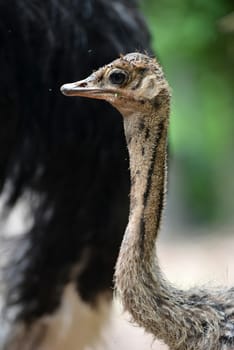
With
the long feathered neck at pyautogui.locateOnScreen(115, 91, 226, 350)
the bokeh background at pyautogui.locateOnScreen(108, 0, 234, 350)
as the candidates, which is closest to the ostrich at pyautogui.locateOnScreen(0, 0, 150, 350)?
the bokeh background at pyautogui.locateOnScreen(108, 0, 234, 350)

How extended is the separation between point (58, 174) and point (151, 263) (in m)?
1.09

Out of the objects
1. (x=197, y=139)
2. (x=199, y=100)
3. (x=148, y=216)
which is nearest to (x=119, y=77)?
(x=148, y=216)

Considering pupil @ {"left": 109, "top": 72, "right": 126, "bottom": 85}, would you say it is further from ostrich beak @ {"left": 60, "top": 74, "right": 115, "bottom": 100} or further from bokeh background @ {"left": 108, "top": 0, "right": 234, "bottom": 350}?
bokeh background @ {"left": 108, "top": 0, "right": 234, "bottom": 350}

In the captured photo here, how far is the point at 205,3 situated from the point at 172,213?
2.00m

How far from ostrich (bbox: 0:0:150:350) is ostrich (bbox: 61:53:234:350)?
32.0 inches

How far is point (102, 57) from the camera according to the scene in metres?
3.56

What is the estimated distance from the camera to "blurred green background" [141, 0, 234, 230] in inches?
211

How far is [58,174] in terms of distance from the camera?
3691 mm

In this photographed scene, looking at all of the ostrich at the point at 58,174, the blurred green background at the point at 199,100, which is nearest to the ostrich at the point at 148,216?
the ostrich at the point at 58,174

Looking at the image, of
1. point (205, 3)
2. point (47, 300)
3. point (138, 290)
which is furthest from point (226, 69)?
point (138, 290)

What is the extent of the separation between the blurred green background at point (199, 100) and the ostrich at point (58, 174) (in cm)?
73

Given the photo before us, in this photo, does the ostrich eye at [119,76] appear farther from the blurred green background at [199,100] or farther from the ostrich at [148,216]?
the blurred green background at [199,100]

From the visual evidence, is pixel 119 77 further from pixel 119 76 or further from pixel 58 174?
pixel 58 174

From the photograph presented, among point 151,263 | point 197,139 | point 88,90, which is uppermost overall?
point 197,139
